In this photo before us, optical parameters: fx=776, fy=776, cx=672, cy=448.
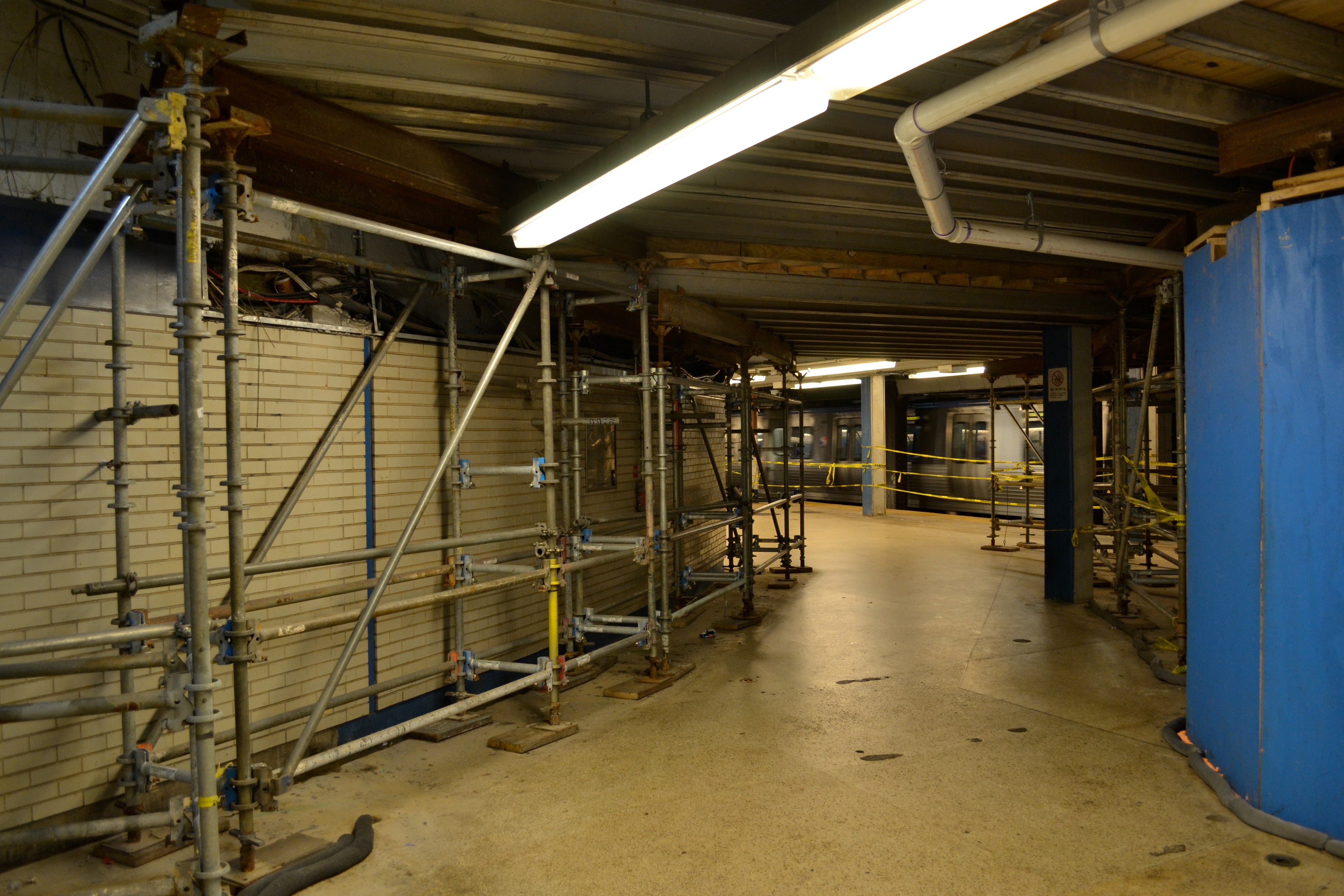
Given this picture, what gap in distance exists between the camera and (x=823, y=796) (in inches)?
158

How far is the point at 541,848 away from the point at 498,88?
3.61 m

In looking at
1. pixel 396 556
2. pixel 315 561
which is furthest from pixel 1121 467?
pixel 315 561

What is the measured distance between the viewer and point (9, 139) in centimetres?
354

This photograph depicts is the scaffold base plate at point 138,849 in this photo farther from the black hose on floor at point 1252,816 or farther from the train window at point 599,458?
the black hose on floor at point 1252,816

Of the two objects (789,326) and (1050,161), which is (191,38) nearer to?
(1050,161)

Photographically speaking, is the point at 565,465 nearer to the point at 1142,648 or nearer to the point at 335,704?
the point at 335,704

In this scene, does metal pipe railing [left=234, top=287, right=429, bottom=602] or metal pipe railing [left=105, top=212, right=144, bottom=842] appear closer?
metal pipe railing [left=105, top=212, right=144, bottom=842]

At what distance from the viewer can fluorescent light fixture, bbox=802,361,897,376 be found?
1438cm

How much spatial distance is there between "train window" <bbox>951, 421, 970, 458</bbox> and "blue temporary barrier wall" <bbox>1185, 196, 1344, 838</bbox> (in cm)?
1308

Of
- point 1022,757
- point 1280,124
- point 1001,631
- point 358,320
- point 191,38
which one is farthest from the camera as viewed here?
point 1001,631

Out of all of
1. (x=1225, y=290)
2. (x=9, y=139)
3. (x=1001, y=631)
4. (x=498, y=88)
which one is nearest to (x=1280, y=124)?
(x=1225, y=290)

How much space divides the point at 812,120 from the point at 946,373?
13290 mm

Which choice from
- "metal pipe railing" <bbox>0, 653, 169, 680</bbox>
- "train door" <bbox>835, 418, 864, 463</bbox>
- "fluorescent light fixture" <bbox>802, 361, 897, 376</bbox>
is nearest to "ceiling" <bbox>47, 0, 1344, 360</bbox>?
"metal pipe railing" <bbox>0, 653, 169, 680</bbox>

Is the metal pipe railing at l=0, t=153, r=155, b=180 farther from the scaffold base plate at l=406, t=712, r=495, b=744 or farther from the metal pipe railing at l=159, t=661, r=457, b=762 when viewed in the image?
the scaffold base plate at l=406, t=712, r=495, b=744
